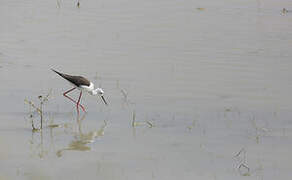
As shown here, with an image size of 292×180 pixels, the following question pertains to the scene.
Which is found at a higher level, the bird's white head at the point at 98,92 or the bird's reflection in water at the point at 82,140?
the bird's white head at the point at 98,92

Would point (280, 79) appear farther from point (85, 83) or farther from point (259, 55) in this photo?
point (85, 83)

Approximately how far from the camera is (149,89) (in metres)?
10.1

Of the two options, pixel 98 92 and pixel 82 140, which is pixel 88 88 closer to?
pixel 98 92

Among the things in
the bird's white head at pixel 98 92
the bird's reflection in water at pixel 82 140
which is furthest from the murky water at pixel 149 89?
the bird's white head at pixel 98 92

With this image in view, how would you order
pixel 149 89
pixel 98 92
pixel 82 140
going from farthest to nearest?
pixel 149 89 → pixel 98 92 → pixel 82 140

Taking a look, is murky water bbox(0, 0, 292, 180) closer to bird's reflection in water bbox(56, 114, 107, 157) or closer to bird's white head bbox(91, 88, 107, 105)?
bird's reflection in water bbox(56, 114, 107, 157)

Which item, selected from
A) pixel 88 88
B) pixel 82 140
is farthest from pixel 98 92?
pixel 82 140

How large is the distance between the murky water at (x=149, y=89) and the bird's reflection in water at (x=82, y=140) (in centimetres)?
1

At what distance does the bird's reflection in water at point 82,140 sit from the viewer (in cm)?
761

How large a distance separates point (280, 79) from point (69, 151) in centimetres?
441

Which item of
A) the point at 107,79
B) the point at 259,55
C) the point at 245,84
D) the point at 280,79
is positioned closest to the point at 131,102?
the point at 107,79

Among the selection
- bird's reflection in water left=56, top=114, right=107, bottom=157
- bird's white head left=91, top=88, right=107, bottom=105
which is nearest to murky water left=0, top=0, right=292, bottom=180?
bird's reflection in water left=56, top=114, right=107, bottom=157

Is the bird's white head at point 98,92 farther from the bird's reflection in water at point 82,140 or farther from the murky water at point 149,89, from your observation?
the bird's reflection in water at point 82,140

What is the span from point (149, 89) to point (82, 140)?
2332 millimetres
